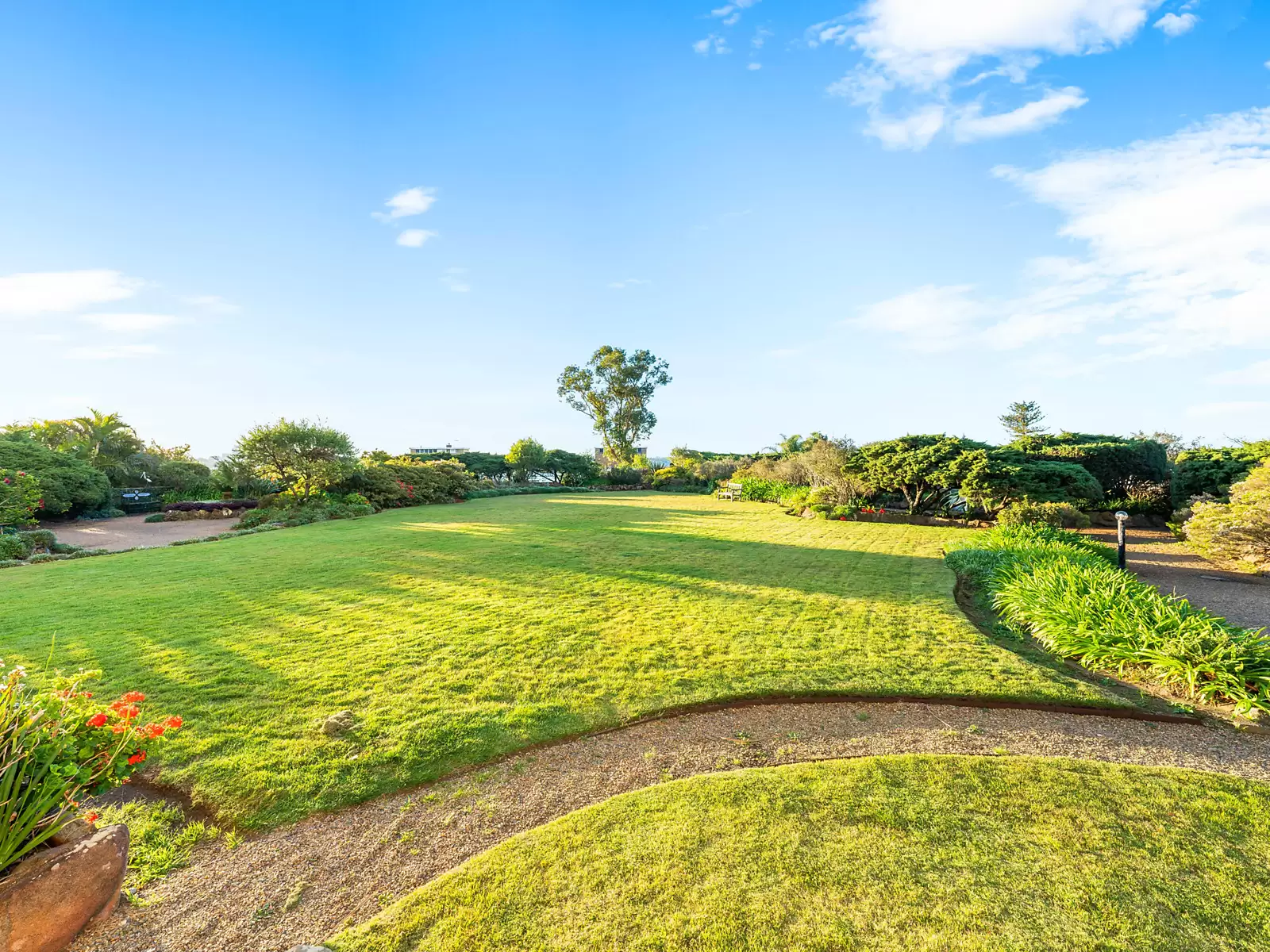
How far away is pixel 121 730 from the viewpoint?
2549 mm

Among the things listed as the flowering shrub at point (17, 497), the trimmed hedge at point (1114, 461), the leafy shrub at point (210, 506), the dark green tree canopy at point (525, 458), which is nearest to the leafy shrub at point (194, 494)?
the leafy shrub at point (210, 506)

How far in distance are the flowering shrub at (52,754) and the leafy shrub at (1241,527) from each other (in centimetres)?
1400

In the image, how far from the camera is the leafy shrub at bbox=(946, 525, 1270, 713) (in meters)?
4.56

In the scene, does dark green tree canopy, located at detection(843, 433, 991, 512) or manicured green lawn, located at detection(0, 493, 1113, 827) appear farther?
dark green tree canopy, located at detection(843, 433, 991, 512)

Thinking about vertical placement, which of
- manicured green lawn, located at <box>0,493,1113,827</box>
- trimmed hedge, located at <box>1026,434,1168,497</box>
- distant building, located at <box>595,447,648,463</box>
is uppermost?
distant building, located at <box>595,447,648,463</box>

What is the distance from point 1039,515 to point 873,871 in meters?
13.2

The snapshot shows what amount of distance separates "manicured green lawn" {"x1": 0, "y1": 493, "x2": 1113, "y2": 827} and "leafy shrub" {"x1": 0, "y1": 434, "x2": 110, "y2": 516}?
880 centimetres

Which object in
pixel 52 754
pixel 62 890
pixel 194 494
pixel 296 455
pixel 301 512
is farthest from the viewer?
pixel 194 494

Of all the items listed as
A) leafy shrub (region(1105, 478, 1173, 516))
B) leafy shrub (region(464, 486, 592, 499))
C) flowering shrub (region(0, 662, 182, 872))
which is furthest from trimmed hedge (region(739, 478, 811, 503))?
flowering shrub (region(0, 662, 182, 872))

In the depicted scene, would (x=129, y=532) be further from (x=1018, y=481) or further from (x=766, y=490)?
(x=1018, y=481)

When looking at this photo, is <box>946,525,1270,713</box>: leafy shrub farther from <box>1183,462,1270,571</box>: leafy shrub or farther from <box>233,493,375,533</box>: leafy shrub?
<box>233,493,375,533</box>: leafy shrub

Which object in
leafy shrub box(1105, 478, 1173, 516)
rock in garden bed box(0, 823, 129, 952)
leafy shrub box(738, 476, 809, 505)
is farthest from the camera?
leafy shrub box(738, 476, 809, 505)

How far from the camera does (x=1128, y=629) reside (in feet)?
17.5

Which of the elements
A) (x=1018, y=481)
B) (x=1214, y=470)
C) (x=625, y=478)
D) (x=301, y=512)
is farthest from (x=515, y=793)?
(x=625, y=478)
